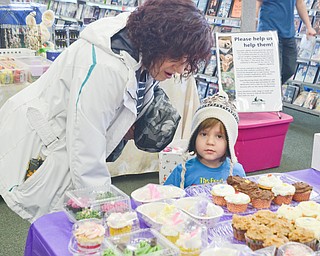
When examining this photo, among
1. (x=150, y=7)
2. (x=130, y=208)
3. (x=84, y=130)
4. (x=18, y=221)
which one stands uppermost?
(x=150, y=7)

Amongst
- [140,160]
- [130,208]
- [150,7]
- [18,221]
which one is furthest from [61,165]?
[140,160]

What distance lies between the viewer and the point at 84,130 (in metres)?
1.58

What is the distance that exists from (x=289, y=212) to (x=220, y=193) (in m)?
0.26

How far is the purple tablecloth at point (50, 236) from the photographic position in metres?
1.36

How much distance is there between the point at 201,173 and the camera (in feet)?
6.91

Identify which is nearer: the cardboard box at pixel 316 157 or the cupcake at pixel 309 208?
the cupcake at pixel 309 208

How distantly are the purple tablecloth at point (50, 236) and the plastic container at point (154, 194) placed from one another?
259mm

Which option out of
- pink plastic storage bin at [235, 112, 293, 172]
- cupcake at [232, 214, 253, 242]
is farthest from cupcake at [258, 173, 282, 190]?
pink plastic storage bin at [235, 112, 293, 172]

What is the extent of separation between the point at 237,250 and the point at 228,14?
4696 mm

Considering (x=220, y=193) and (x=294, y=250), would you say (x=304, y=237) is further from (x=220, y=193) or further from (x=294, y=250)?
(x=220, y=193)

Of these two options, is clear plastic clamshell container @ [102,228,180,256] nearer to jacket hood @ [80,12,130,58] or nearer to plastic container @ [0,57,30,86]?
jacket hood @ [80,12,130,58]

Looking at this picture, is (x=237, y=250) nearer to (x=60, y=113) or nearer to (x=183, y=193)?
(x=183, y=193)

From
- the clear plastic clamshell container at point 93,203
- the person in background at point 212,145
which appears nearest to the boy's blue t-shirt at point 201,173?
the person in background at point 212,145

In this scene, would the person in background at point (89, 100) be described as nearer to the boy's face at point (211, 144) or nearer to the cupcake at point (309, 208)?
the boy's face at point (211, 144)
